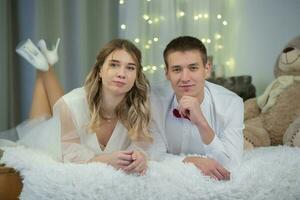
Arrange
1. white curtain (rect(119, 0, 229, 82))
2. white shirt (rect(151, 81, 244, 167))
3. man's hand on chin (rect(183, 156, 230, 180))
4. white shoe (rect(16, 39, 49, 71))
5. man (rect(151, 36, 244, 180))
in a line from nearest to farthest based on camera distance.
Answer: man's hand on chin (rect(183, 156, 230, 180)), man (rect(151, 36, 244, 180)), white shirt (rect(151, 81, 244, 167)), white shoe (rect(16, 39, 49, 71)), white curtain (rect(119, 0, 229, 82))

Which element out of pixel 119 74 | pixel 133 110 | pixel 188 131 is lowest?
pixel 188 131

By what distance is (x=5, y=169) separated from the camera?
3.98ft

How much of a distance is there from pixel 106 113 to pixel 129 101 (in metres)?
0.11

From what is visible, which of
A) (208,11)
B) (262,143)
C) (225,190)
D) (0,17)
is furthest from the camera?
(208,11)

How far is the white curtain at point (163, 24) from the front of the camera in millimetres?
2576

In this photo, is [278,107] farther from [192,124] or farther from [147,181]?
[147,181]

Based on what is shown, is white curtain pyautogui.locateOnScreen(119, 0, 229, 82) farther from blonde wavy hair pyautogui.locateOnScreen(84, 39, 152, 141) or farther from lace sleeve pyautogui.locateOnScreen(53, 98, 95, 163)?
lace sleeve pyautogui.locateOnScreen(53, 98, 95, 163)

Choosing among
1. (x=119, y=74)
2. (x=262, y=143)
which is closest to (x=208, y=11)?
(x=262, y=143)

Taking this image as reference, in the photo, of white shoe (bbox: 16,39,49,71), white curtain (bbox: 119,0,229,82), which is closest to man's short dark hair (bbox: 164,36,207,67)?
white shoe (bbox: 16,39,49,71)

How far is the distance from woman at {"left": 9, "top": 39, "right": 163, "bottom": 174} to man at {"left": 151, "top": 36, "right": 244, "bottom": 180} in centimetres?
11

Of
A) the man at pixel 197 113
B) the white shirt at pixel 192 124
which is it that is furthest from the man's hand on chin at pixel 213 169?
the white shirt at pixel 192 124

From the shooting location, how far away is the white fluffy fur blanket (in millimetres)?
1125

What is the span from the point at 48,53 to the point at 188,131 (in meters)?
0.77

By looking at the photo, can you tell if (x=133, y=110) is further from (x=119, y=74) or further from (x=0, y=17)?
(x=0, y=17)
